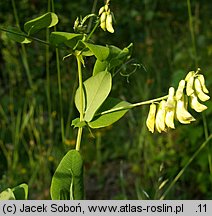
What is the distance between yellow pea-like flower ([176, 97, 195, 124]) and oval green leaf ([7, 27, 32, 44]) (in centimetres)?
21

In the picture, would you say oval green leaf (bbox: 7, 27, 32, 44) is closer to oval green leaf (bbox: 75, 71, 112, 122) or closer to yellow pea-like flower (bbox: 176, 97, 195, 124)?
oval green leaf (bbox: 75, 71, 112, 122)

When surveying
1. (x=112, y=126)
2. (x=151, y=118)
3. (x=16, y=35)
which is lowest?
(x=112, y=126)

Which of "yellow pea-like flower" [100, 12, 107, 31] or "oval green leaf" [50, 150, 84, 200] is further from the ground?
"yellow pea-like flower" [100, 12, 107, 31]

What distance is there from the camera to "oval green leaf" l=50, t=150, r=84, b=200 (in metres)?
0.68

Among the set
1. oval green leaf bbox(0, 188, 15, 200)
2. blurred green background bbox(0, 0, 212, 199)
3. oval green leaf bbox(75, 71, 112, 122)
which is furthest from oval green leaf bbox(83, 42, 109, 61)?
blurred green background bbox(0, 0, 212, 199)

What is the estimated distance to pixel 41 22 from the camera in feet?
2.30

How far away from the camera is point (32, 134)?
2.20 meters

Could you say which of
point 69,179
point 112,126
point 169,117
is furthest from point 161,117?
point 112,126

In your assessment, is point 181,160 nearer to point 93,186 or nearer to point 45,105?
point 93,186

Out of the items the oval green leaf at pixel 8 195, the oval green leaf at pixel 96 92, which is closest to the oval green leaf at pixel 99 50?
the oval green leaf at pixel 96 92

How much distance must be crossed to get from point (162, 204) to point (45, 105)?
184 cm

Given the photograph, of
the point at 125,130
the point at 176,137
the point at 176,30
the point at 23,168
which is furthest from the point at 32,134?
the point at 176,30

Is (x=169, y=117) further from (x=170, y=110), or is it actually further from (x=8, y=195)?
(x=8, y=195)

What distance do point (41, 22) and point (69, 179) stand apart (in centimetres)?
19
